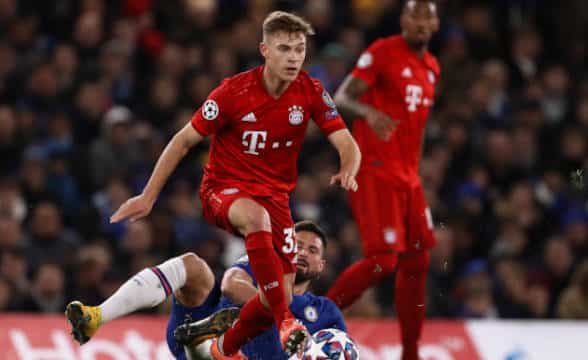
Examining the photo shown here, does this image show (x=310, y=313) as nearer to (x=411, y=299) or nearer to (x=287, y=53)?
(x=411, y=299)

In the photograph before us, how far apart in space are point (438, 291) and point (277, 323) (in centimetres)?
489

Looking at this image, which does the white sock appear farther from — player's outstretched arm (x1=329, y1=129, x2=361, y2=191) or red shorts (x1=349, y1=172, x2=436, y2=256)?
red shorts (x1=349, y1=172, x2=436, y2=256)

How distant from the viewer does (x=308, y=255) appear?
349 inches

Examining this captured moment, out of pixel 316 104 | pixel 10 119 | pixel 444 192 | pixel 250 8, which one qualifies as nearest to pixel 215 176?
pixel 316 104

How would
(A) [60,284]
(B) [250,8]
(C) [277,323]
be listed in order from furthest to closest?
(B) [250,8] → (A) [60,284] → (C) [277,323]

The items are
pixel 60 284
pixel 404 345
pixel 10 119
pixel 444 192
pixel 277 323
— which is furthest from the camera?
pixel 444 192

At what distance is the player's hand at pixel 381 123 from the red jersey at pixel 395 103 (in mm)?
392

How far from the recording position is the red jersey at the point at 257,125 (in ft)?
26.0

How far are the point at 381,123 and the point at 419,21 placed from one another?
0.92m

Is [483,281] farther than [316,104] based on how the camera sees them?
Yes

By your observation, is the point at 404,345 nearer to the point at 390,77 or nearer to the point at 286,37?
the point at 390,77

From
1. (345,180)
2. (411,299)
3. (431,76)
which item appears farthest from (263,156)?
(431,76)

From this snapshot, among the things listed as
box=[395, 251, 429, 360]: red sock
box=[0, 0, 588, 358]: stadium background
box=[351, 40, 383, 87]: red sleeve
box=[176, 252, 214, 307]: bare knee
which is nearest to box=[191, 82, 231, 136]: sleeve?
box=[176, 252, 214, 307]: bare knee

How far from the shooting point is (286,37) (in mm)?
7871
